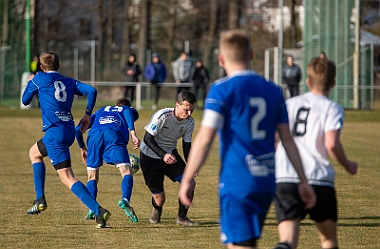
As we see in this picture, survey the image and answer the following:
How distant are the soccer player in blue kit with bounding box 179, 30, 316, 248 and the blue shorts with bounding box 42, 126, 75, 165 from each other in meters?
3.74

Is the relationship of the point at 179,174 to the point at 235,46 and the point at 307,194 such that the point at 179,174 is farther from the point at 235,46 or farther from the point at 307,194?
the point at 235,46

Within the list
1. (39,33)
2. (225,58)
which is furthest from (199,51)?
(225,58)

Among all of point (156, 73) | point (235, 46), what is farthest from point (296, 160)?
point (156, 73)

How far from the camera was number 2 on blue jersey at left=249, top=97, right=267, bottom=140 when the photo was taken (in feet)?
15.3

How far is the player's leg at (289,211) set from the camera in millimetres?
5260

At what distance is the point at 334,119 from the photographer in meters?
5.27

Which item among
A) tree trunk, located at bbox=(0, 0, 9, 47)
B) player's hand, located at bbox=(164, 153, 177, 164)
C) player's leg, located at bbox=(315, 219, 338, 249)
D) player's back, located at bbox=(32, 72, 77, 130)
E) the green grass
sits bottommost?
the green grass

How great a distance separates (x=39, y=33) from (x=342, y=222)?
45.1 m

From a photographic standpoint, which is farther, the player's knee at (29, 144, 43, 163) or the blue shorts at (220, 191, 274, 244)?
the player's knee at (29, 144, 43, 163)

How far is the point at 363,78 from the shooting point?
32.2 meters

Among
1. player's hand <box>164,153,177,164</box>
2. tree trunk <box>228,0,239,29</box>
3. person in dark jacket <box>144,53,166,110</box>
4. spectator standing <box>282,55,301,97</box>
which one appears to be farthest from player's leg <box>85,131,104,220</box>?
tree trunk <box>228,0,239,29</box>

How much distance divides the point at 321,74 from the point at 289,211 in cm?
90

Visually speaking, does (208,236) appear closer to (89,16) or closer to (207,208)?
(207,208)

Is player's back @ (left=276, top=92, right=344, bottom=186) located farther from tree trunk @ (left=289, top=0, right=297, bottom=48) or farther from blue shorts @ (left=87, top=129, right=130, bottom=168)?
tree trunk @ (left=289, top=0, right=297, bottom=48)
